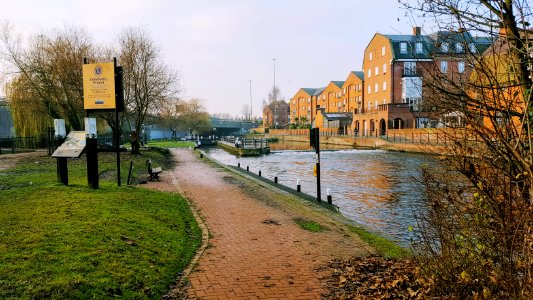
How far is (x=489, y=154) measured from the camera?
4.57 meters

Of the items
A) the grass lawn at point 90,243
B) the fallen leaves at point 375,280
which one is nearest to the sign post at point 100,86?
the grass lawn at point 90,243

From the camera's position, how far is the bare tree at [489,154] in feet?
13.3

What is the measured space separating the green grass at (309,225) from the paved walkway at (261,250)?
17 centimetres

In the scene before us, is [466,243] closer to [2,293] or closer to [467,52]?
[467,52]

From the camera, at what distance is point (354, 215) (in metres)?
13.6

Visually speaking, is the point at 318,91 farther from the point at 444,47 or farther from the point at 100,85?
the point at 444,47

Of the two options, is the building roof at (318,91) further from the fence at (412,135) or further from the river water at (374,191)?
the river water at (374,191)

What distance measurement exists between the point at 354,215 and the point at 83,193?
875 cm

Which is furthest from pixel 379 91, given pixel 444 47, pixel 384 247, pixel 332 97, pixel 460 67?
pixel 444 47

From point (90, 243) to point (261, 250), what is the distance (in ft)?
10.2

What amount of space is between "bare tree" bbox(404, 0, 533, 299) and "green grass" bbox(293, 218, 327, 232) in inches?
184

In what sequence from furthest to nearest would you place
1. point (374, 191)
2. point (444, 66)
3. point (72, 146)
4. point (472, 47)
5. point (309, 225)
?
point (374, 191)
point (72, 146)
point (309, 225)
point (444, 66)
point (472, 47)

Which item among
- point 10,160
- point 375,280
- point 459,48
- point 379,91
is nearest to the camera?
point 459,48

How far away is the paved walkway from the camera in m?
5.83
